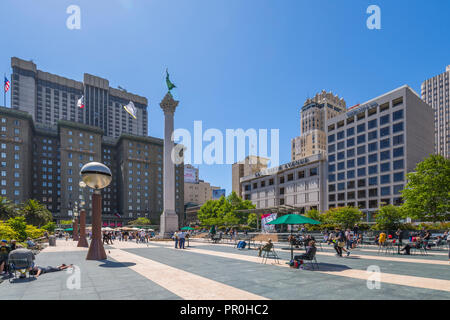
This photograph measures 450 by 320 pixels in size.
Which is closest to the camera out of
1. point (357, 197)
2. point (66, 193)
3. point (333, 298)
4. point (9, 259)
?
point (333, 298)

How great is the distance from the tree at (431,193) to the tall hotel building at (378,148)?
33.1 metres

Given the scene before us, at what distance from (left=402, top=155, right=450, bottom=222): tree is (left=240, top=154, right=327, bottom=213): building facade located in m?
42.9

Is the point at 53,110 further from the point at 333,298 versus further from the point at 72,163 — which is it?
the point at 333,298

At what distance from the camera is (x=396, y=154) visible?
69.1 meters

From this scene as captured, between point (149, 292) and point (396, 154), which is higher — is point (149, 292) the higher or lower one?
the lower one

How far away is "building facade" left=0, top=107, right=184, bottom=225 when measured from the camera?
9844 cm

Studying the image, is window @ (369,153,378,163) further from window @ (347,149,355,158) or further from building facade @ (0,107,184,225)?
building facade @ (0,107,184,225)

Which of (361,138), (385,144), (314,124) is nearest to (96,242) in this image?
(385,144)

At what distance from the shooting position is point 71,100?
148250mm

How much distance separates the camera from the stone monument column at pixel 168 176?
47.2 metres

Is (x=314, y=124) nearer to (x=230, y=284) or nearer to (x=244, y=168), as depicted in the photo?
(x=244, y=168)

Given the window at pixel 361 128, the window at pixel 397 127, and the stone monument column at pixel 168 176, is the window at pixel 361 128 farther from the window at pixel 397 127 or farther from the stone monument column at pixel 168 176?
the stone monument column at pixel 168 176
